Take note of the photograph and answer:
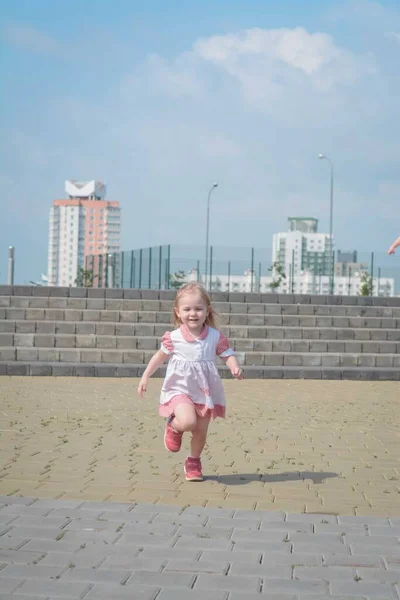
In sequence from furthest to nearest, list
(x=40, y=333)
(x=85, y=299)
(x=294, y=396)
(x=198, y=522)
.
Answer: (x=85, y=299), (x=40, y=333), (x=294, y=396), (x=198, y=522)

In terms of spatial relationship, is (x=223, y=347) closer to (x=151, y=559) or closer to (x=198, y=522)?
(x=198, y=522)

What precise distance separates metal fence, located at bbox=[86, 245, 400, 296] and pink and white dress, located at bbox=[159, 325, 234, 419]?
27.2m

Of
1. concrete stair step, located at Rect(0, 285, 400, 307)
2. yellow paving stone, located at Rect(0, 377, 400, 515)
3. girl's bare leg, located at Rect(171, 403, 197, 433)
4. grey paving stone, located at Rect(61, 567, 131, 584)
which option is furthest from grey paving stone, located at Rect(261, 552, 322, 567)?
concrete stair step, located at Rect(0, 285, 400, 307)

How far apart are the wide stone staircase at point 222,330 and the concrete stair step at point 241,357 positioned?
18mm

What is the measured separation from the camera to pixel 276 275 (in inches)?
1455

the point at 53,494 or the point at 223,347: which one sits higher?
the point at 223,347

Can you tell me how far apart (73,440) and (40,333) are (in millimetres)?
10184

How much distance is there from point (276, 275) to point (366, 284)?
13.2 ft

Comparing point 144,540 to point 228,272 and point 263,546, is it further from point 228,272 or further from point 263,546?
point 228,272

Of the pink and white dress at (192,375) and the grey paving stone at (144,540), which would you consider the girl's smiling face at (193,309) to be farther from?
the grey paving stone at (144,540)

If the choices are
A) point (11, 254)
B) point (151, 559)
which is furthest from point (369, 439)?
point (11, 254)

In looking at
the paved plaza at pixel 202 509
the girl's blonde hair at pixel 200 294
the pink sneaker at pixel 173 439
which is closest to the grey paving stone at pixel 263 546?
the paved plaza at pixel 202 509

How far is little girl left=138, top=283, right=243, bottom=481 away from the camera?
6.71 m

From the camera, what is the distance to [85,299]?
2030 cm
